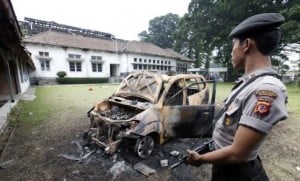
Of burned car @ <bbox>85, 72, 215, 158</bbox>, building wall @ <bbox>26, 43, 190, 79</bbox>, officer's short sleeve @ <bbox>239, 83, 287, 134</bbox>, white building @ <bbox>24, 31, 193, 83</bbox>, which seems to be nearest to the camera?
officer's short sleeve @ <bbox>239, 83, 287, 134</bbox>

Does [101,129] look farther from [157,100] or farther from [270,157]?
[270,157]

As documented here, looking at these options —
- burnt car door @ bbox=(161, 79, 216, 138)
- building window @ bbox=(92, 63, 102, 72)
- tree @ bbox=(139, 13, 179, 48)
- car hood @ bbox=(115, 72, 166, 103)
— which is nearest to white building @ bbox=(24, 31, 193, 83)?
building window @ bbox=(92, 63, 102, 72)

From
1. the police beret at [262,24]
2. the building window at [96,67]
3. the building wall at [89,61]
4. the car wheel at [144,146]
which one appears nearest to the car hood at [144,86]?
the car wheel at [144,146]

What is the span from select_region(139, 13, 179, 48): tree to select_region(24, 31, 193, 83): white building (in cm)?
2213

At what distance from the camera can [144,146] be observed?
3828mm

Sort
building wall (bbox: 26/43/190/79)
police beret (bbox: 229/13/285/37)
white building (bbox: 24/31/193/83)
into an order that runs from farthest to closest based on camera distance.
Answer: white building (bbox: 24/31/193/83), building wall (bbox: 26/43/190/79), police beret (bbox: 229/13/285/37)

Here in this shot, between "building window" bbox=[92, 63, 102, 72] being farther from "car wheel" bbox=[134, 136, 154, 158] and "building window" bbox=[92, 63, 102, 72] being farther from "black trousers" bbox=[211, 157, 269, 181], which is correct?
"black trousers" bbox=[211, 157, 269, 181]

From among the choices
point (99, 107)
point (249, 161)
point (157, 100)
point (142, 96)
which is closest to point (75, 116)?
point (99, 107)

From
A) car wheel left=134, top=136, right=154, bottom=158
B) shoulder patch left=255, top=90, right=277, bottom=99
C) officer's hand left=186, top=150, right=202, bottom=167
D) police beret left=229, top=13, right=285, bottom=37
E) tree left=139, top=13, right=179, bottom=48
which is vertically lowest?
car wheel left=134, top=136, right=154, bottom=158

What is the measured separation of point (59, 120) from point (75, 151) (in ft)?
9.12

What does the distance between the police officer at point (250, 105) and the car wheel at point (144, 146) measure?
234cm

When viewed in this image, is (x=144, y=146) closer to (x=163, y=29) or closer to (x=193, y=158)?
(x=193, y=158)

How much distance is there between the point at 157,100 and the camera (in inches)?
160

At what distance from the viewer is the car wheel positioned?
369cm
